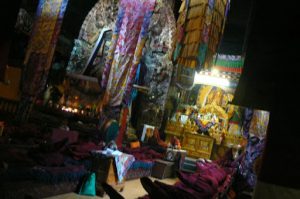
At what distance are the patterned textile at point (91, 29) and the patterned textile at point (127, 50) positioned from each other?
2625mm

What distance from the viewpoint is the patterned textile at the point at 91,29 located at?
35.4 feet

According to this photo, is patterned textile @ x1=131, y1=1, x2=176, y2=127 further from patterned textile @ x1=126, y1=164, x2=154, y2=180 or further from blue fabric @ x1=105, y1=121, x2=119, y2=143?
blue fabric @ x1=105, y1=121, x2=119, y2=143

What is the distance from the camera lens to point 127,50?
26.5 feet

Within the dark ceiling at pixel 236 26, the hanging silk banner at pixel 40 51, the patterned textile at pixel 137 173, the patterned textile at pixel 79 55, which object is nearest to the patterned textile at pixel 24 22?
the patterned textile at pixel 79 55

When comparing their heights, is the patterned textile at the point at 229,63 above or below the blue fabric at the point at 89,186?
above

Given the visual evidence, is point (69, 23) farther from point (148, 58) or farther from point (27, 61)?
point (27, 61)

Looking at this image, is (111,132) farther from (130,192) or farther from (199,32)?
(199,32)

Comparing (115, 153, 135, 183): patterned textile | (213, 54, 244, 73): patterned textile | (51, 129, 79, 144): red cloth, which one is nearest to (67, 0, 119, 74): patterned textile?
(51, 129, 79, 144): red cloth

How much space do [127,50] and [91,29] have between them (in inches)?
154

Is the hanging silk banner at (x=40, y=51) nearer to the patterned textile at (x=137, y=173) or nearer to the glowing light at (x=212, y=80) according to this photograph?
the patterned textile at (x=137, y=173)

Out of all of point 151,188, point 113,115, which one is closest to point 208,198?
point 151,188

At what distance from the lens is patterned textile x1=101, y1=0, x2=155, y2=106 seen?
315 inches

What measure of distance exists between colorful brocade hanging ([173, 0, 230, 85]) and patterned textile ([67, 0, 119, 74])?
15.3 feet

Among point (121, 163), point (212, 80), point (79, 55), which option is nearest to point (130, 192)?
point (121, 163)
